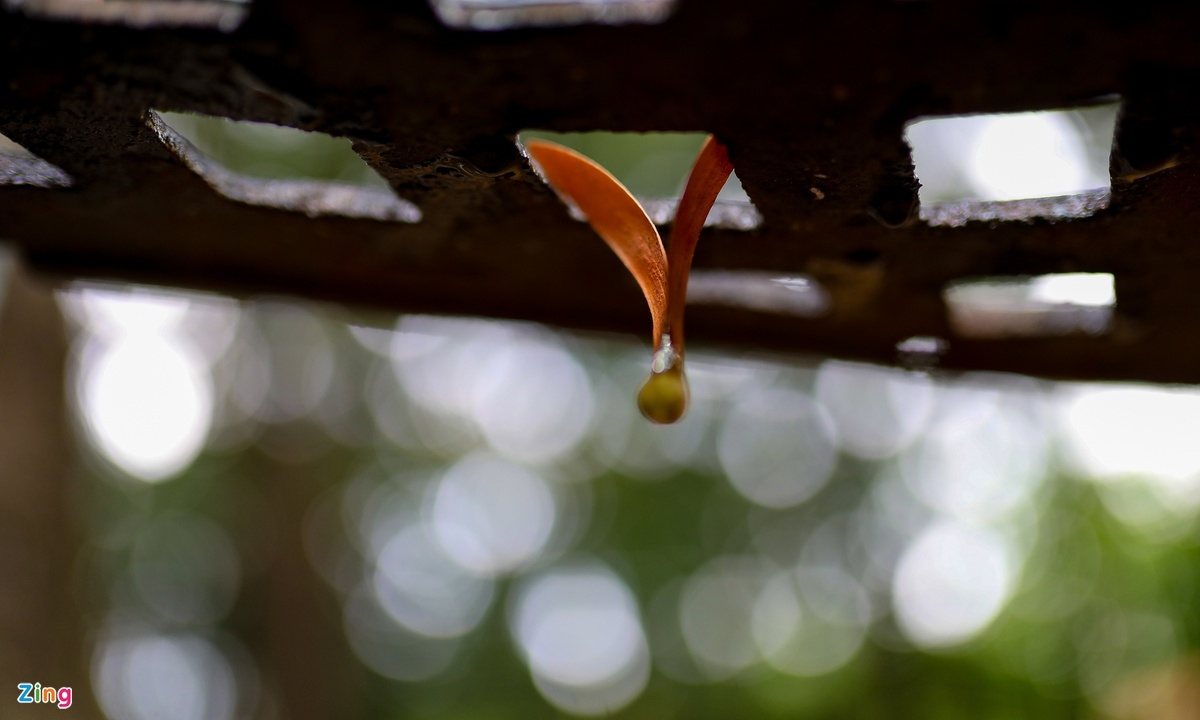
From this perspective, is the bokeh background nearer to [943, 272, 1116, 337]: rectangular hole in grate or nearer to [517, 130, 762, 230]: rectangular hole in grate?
[517, 130, 762, 230]: rectangular hole in grate

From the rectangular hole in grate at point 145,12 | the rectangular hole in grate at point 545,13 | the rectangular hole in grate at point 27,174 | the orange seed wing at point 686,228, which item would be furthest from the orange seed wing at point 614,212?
the rectangular hole in grate at point 27,174

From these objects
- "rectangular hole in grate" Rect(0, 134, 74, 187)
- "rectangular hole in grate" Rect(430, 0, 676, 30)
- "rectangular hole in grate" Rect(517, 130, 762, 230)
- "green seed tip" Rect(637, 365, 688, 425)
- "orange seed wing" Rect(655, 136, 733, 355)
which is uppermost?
"rectangular hole in grate" Rect(517, 130, 762, 230)

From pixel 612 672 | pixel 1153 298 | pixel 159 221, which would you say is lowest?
pixel 612 672

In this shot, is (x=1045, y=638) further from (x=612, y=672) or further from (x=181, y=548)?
(x=181, y=548)

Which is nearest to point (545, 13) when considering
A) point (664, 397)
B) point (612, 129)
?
point (612, 129)

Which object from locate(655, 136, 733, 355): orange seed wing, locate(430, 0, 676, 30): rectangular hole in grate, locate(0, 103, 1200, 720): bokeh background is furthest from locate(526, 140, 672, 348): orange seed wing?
locate(0, 103, 1200, 720): bokeh background

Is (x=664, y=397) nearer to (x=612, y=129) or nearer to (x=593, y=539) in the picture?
(x=612, y=129)

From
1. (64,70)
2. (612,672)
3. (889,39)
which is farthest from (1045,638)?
(64,70)
